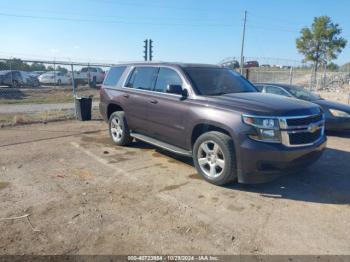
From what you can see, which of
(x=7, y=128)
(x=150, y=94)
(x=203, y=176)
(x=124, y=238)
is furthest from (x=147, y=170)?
(x=7, y=128)

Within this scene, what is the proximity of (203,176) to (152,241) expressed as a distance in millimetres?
1899

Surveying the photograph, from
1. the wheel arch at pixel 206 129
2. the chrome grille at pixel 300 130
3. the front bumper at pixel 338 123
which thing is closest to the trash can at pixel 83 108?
the wheel arch at pixel 206 129

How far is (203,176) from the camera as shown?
5.13 meters

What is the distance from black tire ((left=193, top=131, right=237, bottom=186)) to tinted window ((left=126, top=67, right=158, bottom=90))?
5.95ft

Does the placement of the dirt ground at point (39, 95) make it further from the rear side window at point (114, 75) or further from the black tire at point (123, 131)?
the black tire at point (123, 131)

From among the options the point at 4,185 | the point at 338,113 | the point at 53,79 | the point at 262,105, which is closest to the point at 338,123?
the point at 338,113

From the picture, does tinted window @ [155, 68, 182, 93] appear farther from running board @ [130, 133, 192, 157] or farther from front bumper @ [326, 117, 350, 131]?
front bumper @ [326, 117, 350, 131]

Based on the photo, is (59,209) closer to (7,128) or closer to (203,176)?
(203,176)

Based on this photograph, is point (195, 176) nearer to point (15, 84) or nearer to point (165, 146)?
point (165, 146)

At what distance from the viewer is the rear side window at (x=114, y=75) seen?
7348 mm

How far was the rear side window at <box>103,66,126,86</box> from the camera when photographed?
7.35 m

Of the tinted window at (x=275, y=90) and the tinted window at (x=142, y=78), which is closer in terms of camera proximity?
the tinted window at (x=142, y=78)

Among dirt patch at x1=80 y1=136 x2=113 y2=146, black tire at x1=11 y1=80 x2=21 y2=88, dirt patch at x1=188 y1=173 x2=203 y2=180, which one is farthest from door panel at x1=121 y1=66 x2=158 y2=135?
black tire at x1=11 y1=80 x2=21 y2=88

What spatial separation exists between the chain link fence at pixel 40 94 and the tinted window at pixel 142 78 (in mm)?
5248
